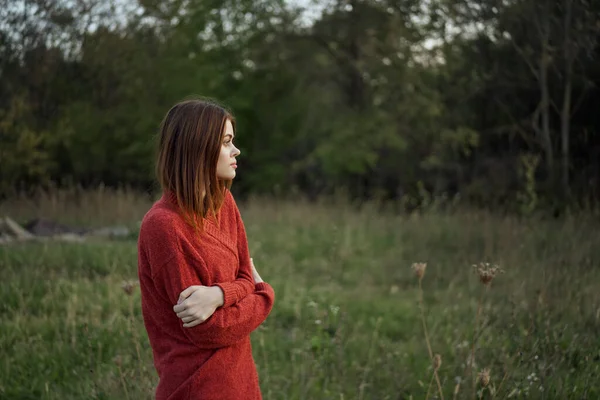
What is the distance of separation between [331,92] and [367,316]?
1537 centimetres

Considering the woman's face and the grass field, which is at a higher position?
the woman's face

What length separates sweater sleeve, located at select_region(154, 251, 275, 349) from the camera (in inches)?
69.7

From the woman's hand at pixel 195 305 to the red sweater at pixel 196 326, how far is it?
3 centimetres

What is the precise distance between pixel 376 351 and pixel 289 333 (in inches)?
32.8

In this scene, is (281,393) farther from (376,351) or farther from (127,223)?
(127,223)

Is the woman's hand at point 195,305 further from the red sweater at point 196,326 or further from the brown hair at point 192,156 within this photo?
the brown hair at point 192,156

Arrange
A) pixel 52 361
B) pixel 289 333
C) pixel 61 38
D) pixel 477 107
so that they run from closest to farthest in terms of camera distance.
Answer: pixel 52 361, pixel 289 333, pixel 61 38, pixel 477 107

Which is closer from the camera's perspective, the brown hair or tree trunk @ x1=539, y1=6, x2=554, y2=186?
the brown hair

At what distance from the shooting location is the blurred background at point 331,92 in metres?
10.4

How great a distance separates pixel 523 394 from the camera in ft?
10.9

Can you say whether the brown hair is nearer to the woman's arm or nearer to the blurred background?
the woman's arm

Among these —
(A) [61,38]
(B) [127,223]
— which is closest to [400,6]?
(A) [61,38]

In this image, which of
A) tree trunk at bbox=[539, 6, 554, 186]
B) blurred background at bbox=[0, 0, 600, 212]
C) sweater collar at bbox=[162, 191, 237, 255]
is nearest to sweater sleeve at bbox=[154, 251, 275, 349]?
sweater collar at bbox=[162, 191, 237, 255]

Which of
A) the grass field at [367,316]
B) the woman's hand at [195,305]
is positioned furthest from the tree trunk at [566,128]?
the woman's hand at [195,305]
